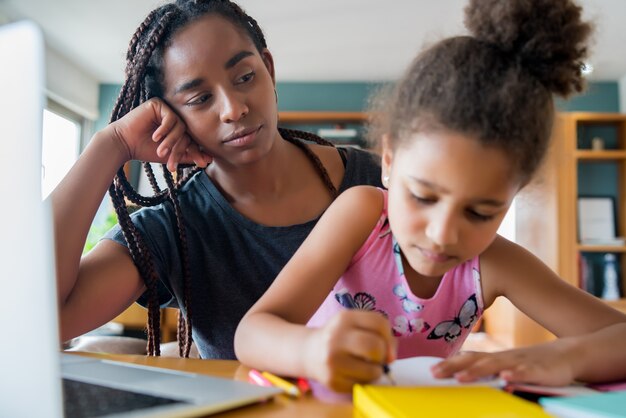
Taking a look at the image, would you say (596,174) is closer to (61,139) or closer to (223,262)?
(61,139)

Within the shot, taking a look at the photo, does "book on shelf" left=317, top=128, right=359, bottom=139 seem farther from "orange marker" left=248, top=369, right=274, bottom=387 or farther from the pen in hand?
"orange marker" left=248, top=369, right=274, bottom=387

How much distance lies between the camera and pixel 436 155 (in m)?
0.67

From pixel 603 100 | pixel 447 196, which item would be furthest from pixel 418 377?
pixel 603 100

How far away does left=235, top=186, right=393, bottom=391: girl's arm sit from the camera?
51 cm

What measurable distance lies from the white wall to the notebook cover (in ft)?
14.5

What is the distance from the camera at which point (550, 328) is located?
2.67 ft

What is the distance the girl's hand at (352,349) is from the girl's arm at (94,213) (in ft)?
1.84

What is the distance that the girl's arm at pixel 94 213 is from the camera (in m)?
0.95

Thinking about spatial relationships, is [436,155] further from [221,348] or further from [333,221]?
[221,348]

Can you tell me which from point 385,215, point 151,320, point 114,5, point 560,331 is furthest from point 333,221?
point 114,5

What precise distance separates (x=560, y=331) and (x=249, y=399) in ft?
1.57

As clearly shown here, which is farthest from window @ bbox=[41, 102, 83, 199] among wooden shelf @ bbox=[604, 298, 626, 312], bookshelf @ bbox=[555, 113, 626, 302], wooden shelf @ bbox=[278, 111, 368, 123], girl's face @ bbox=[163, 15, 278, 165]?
wooden shelf @ bbox=[604, 298, 626, 312]

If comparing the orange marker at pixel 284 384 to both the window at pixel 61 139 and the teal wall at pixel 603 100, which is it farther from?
the teal wall at pixel 603 100

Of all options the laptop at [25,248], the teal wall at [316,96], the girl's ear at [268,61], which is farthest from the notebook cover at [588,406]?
the teal wall at [316,96]
